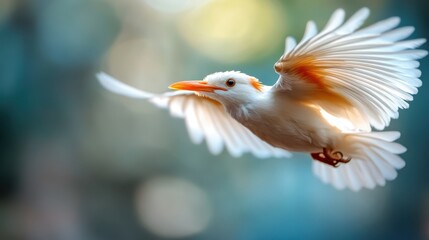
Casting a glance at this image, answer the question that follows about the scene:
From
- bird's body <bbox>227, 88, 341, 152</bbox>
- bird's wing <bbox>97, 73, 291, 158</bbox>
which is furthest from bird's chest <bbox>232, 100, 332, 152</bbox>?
bird's wing <bbox>97, 73, 291, 158</bbox>

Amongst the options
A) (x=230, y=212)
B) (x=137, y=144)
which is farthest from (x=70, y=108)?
(x=230, y=212)

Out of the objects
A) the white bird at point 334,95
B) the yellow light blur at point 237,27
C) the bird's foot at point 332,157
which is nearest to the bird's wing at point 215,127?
the white bird at point 334,95

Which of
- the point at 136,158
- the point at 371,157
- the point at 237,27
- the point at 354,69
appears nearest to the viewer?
the point at 354,69

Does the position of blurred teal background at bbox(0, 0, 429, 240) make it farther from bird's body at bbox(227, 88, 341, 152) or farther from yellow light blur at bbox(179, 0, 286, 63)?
bird's body at bbox(227, 88, 341, 152)

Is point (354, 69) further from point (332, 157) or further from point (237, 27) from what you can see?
point (237, 27)

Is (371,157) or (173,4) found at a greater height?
(173,4)

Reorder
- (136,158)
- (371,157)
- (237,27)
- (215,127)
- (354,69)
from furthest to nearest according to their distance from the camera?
(136,158)
(237,27)
(215,127)
(371,157)
(354,69)

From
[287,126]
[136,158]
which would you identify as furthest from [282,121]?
[136,158]
